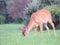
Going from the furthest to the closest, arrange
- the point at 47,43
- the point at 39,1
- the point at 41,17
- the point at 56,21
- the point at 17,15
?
the point at 17,15
the point at 39,1
the point at 56,21
the point at 41,17
the point at 47,43

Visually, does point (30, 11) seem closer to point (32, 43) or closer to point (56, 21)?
point (56, 21)

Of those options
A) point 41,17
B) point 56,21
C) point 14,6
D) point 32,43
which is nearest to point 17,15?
point 14,6

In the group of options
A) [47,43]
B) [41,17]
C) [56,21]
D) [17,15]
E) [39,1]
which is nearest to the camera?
[47,43]

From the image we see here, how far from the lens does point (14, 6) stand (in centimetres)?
1922

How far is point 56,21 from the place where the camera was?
12.8 m

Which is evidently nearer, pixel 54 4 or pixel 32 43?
pixel 32 43

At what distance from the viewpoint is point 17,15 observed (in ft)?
61.5

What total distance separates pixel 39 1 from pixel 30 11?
2.83 ft

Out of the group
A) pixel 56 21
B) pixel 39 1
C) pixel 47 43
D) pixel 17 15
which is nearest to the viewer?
pixel 47 43

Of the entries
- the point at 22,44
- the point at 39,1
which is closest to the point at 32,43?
the point at 22,44

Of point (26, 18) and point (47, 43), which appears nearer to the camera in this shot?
point (47, 43)

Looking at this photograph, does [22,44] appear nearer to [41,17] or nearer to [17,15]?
[41,17]

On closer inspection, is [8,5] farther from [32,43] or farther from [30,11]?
[32,43]

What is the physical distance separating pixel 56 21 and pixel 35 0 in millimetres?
2028
